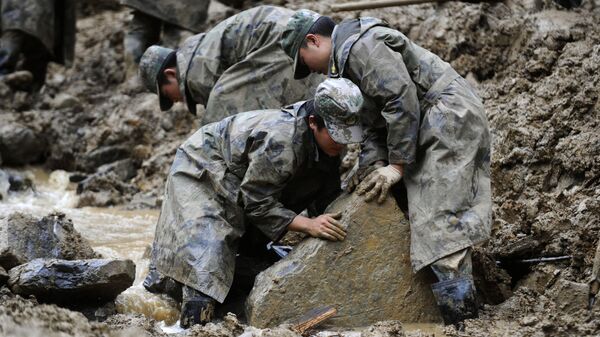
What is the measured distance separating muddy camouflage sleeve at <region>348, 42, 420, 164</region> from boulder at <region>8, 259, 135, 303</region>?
1583 millimetres

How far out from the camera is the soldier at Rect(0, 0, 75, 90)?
998cm

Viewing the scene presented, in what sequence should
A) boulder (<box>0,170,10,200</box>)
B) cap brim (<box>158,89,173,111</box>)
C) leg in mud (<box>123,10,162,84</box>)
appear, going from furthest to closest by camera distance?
1. leg in mud (<box>123,10,162,84</box>)
2. boulder (<box>0,170,10,200</box>)
3. cap brim (<box>158,89,173,111</box>)

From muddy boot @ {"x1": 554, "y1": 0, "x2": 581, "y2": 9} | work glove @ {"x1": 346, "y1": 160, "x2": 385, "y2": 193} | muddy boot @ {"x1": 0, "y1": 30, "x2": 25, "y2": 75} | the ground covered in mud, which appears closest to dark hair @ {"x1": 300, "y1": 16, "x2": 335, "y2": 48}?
work glove @ {"x1": 346, "y1": 160, "x2": 385, "y2": 193}

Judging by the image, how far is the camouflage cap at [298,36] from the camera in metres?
5.03

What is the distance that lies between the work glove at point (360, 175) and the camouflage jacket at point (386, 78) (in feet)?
0.09

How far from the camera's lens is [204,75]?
649 centimetres

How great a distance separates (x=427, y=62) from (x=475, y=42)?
2703 mm

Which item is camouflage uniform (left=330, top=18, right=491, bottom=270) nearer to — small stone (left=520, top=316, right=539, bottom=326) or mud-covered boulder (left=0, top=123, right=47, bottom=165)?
small stone (left=520, top=316, right=539, bottom=326)

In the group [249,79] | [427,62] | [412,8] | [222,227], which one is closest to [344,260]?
[222,227]

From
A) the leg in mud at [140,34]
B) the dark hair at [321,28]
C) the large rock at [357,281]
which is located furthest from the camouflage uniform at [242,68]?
the leg in mud at [140,34]

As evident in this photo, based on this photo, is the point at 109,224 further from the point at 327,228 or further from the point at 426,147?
the point at 426,147

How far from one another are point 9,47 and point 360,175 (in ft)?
21.6

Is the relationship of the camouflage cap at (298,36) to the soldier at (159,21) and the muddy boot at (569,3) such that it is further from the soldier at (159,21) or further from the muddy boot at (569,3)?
the soldier at (159,21)

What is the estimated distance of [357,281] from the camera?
14.9ft
